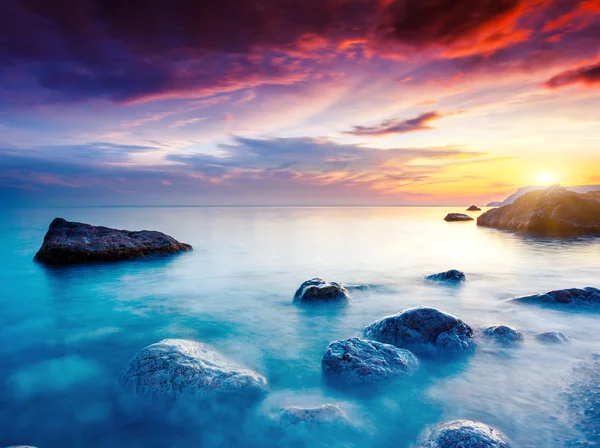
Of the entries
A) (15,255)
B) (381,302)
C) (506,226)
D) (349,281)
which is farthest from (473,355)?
(506,226)

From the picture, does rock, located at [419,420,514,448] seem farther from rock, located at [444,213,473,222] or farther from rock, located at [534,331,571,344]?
rock, located at [444,213,473,222]

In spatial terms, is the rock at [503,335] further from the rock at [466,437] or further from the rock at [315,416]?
the rock at [315,416]

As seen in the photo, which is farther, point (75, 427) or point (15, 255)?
point (15, 255)

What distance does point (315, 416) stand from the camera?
5.09 metres

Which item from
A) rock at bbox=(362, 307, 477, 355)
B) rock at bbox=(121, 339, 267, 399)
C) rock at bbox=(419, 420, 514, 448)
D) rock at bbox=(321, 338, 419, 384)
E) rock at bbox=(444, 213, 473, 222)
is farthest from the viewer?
rock at bbox=(444, 213, 473, 222)

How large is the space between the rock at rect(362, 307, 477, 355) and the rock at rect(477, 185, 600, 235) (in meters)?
30.5

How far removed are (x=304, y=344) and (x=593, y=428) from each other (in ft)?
16.8

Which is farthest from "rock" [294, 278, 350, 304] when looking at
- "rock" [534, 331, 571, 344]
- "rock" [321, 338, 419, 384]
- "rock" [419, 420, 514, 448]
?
"rock" [419, 420, 514, 448]

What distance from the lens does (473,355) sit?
7.02 m

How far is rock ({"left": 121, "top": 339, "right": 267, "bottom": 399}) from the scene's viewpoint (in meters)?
5.68

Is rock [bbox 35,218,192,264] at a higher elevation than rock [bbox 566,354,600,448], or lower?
higher

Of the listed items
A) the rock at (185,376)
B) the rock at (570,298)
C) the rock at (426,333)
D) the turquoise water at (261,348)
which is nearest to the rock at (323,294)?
the turquoise water at (261,348)

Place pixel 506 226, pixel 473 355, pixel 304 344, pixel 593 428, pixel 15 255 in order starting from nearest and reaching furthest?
pixel 593 428, pixel 473 355, pixel 304 344, pixel 15 255, pixel 506 226

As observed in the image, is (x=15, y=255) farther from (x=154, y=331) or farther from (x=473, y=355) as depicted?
(x=473, y=355)
